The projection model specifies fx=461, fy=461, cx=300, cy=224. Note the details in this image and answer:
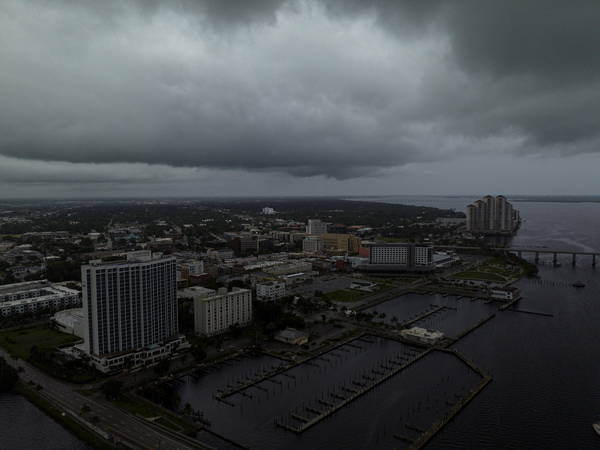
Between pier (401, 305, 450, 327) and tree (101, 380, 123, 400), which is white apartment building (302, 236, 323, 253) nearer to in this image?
pier (401, 305, 450, 327)

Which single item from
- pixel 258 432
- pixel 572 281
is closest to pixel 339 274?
pixel 572 281

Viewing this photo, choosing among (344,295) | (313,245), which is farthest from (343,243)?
(344,295)

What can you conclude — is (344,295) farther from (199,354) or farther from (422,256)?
(199,354)

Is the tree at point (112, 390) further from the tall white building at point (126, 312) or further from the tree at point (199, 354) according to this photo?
the tree at point (199, 354)

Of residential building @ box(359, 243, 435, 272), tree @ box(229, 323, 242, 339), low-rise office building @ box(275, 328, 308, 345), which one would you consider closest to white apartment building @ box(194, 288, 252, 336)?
tree @ box(229, 323, 242, 339)

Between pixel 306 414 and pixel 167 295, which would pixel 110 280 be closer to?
pixel 167 295
